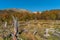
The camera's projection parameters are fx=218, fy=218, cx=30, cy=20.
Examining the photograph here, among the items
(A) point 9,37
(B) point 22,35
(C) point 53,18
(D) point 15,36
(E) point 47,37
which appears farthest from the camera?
(C) point 53,18

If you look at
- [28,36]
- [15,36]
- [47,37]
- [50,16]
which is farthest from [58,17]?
[15,36]

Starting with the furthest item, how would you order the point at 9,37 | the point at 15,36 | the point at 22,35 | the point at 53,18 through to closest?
1. the point at 53,18
2. the point at 22,35
3. the point at 9,37
4. the point at 15,36

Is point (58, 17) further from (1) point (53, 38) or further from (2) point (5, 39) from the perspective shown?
(2) point (5, 39)

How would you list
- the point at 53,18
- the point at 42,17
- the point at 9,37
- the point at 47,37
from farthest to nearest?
the point at 42,17
the point at 53,18
the point at 47,37
the point at 9,37

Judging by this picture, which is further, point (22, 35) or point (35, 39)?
point (22, 35)

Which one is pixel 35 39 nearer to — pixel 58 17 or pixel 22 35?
pixel 22 35

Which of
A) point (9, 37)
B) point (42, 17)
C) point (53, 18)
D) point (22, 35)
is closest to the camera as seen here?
point (9, 37)

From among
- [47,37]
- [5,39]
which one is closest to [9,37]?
[5,39]

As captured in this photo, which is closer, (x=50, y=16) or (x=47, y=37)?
(x=47, y=37)
